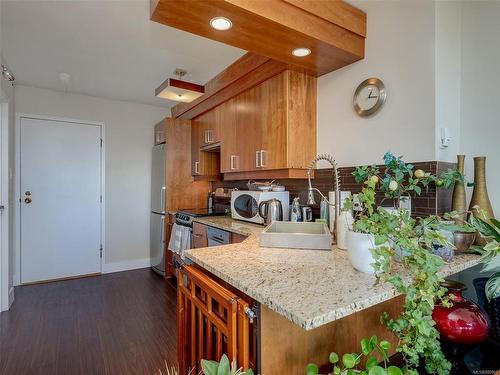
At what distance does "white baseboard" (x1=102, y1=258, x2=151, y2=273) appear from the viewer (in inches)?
152

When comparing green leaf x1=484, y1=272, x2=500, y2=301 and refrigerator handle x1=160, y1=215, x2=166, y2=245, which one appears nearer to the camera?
green leaf x1=484, y1=272, x2=500, y2=301

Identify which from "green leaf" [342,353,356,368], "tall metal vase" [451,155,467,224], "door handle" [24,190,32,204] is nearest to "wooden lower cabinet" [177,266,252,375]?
"green leaf" [342,353,356,368]

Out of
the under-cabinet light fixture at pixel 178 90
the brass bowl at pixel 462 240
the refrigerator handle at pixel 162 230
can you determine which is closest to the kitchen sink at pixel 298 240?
the brass bowl at pixel 462 240

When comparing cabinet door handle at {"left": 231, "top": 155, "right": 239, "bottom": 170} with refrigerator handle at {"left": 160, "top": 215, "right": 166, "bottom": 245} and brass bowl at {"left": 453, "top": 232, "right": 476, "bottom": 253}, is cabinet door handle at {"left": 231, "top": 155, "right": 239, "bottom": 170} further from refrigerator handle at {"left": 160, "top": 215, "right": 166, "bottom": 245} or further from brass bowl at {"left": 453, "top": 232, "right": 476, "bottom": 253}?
brass bowl at {"left": 453, "top": 232, "right": 476, "bottom": 253}

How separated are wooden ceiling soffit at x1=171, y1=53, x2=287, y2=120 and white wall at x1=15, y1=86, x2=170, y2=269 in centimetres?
104

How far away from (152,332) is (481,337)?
2.17 m

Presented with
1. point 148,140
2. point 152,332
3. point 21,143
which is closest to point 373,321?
point 152,332

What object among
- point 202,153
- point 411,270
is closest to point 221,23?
point 411,270

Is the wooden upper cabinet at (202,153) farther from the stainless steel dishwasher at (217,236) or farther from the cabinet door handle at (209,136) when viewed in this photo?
Result: the stainless steel dishwasher at (217,236)

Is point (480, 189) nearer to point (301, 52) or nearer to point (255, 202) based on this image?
point (301, 52)

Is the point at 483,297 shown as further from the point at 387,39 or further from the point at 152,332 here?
the point at 152,332

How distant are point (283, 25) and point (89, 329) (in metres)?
2.68

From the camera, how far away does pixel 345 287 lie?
3.12 ft

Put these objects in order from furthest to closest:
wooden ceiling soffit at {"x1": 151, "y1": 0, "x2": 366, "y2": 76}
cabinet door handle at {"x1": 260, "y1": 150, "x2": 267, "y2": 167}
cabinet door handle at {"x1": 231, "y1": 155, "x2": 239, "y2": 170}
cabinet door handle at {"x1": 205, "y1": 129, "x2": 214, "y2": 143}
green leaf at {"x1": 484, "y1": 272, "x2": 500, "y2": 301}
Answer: cabinet door handle at {"x1": 205, "y1": 129, "x2": 214, "y2": 143}, cabinet door handle at {"x1": 231, "y1": 155, "x2": 239, "y2": 170}, cabinet door handle at {"x1": 260, "y1": 150, "x2": 267, "y2": 167}, wooden ceiling soffit at {"x1": 151, "y1": 0, "x2": 366, "y2": 76}, green leaf at {"x1": 484, "y1": 272, "x2": 500, "y2": 301}
